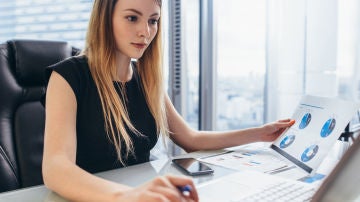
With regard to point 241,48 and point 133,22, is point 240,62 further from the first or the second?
point 133,22

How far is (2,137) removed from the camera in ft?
3.77

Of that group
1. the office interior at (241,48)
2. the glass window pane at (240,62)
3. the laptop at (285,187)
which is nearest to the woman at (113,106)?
the laptop at (285,187)

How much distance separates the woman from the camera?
933 millimetres

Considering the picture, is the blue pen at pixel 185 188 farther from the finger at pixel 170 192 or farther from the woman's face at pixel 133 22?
the woman's face at pixel 133 22

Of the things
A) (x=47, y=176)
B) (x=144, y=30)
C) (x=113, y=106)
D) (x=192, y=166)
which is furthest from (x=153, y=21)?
(x=47, y=176)

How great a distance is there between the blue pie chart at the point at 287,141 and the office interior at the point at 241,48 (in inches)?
24.5

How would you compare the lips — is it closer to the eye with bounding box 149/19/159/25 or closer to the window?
the eye with bounding box 149/19/159/25

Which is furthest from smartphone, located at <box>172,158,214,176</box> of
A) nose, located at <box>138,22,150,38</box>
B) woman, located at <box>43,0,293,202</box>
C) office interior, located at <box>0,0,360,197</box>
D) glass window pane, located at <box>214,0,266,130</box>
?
glass window pane, located at <box>214,0,266,130</box>

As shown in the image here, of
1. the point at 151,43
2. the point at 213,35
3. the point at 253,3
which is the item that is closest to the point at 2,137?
the point at 151,43

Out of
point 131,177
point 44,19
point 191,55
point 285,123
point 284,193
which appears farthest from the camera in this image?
point 191,55

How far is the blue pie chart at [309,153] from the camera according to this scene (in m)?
0.98

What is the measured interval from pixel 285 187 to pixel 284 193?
0.14ft

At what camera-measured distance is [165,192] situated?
2.02 feet

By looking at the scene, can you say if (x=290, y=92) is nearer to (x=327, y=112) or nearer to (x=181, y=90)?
(x=181, y=90)
